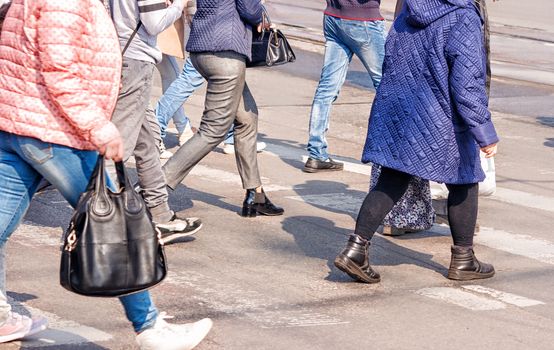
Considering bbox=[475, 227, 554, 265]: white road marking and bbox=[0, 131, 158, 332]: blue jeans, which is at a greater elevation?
bbox=[0, 131, 158, 332]: blue jeans

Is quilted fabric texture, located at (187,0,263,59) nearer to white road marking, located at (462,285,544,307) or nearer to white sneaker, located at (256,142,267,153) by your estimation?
white road marking, located at (462,285,544,307)

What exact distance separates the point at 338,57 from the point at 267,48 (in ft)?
6.62

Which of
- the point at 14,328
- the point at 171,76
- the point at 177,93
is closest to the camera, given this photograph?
the point at 14,328

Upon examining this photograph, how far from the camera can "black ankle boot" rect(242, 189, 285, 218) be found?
25.5ft

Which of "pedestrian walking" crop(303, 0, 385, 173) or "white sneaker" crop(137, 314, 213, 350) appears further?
"pedestrian walking" crop(303, 0, 385, 173)

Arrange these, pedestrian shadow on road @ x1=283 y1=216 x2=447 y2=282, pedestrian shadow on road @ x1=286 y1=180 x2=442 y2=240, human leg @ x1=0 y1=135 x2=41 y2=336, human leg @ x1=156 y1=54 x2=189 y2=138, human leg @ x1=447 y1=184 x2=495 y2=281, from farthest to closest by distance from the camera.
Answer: human leg @ x1=156 y1=54 x2=189 y2=138 < pedestrian shadow on road @ x1=286 y1=180 x2=442 y2=240 < pedestrian shadow on road @ x1=283 y1=216 x2=447 y2=282 < human leg @ x1=447 y1=184 x2=495 y2=281 < human leg @ x1=0 y1=135 x2=41 y2=336

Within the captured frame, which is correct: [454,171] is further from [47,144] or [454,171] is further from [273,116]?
[273,116]

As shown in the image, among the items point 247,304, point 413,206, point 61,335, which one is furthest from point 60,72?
point 413,206

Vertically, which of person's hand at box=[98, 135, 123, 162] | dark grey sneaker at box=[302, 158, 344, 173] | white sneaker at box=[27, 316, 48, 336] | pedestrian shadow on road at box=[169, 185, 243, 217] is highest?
person's hand at box=[98, 135, 123, 162]

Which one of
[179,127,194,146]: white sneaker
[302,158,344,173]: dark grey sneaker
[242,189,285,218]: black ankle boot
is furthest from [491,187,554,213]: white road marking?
[179,127,194,146]: white sneaker

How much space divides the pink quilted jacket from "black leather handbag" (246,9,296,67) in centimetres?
277

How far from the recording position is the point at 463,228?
21.7 feet

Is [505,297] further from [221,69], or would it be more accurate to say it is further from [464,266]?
[221,69]

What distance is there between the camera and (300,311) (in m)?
5.94
